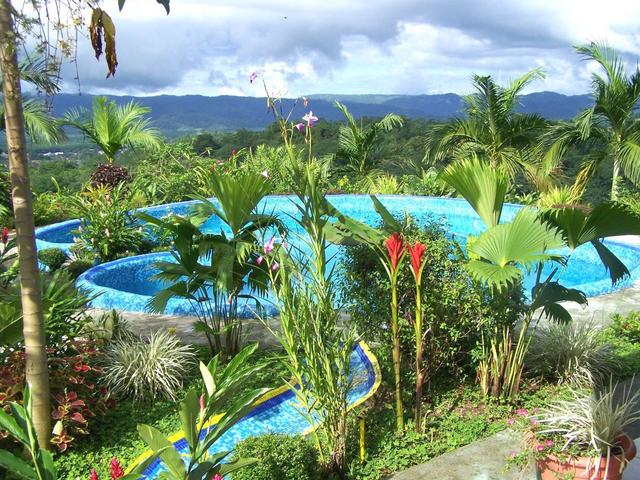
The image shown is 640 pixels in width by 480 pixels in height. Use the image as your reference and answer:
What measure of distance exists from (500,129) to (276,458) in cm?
1041

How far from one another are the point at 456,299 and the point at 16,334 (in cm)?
263

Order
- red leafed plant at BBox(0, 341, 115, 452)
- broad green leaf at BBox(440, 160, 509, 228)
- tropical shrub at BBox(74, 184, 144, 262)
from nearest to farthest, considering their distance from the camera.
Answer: red leafed plant at BBox(0, 341, 115, 452) < broad green leaf at BBox(440, 160, 509, 228) < tropical shrub at BBox(74, 184, 144, 262)

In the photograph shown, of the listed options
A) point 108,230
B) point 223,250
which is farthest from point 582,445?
point 108,230

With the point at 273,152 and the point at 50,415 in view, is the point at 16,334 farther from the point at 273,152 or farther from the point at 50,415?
the point at 273,152

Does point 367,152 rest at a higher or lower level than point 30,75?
lower

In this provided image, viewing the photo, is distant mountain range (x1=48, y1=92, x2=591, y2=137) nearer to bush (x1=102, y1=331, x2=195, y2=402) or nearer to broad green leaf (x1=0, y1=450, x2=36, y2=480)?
bush (x1=102, y1=331, x2=195, y2=402)

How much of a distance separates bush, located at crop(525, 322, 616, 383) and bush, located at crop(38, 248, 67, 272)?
631 cm

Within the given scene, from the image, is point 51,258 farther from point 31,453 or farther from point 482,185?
point 31,453

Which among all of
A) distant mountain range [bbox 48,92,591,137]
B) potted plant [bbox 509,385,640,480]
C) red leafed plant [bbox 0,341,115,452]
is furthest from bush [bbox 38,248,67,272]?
distant mountain range [bbox 48,92,591,137]

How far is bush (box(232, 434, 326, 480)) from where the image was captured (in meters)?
3.03

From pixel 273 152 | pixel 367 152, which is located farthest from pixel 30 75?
pixel 367 152

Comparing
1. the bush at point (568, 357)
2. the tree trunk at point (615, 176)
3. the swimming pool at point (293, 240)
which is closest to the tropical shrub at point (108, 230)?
the swimming pool at point (293, 240)

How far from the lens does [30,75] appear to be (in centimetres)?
258

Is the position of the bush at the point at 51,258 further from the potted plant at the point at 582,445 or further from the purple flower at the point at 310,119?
the potted plant at the point at 582,445
